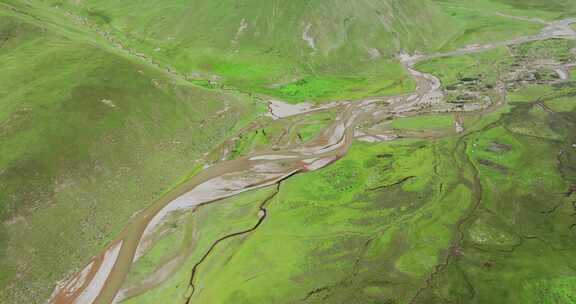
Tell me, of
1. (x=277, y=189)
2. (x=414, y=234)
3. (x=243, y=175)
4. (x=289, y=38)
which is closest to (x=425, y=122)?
(x=414, y=234)

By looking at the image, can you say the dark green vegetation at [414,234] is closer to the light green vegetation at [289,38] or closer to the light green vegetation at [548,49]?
the light green vegetation at [289,38]

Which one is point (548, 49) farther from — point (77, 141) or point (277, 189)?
point (77, 141)

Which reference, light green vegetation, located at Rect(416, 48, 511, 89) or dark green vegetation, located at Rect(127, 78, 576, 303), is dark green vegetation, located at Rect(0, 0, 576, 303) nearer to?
dark green vegetation, located at Rect(127, 78, 576, 303)

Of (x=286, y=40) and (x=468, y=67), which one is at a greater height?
(x=286, y=40)

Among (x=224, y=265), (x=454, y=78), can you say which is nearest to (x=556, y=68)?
(x=454, y=78)

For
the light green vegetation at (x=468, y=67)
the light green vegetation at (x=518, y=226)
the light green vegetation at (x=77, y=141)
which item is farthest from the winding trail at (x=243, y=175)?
the light green vegetation at (x=518, y=226)

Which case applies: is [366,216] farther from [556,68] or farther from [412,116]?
[556,68]

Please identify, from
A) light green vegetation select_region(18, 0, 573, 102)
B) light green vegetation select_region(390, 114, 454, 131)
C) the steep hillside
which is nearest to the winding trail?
light green vegetation select_region(390, 114, 454, 131)
